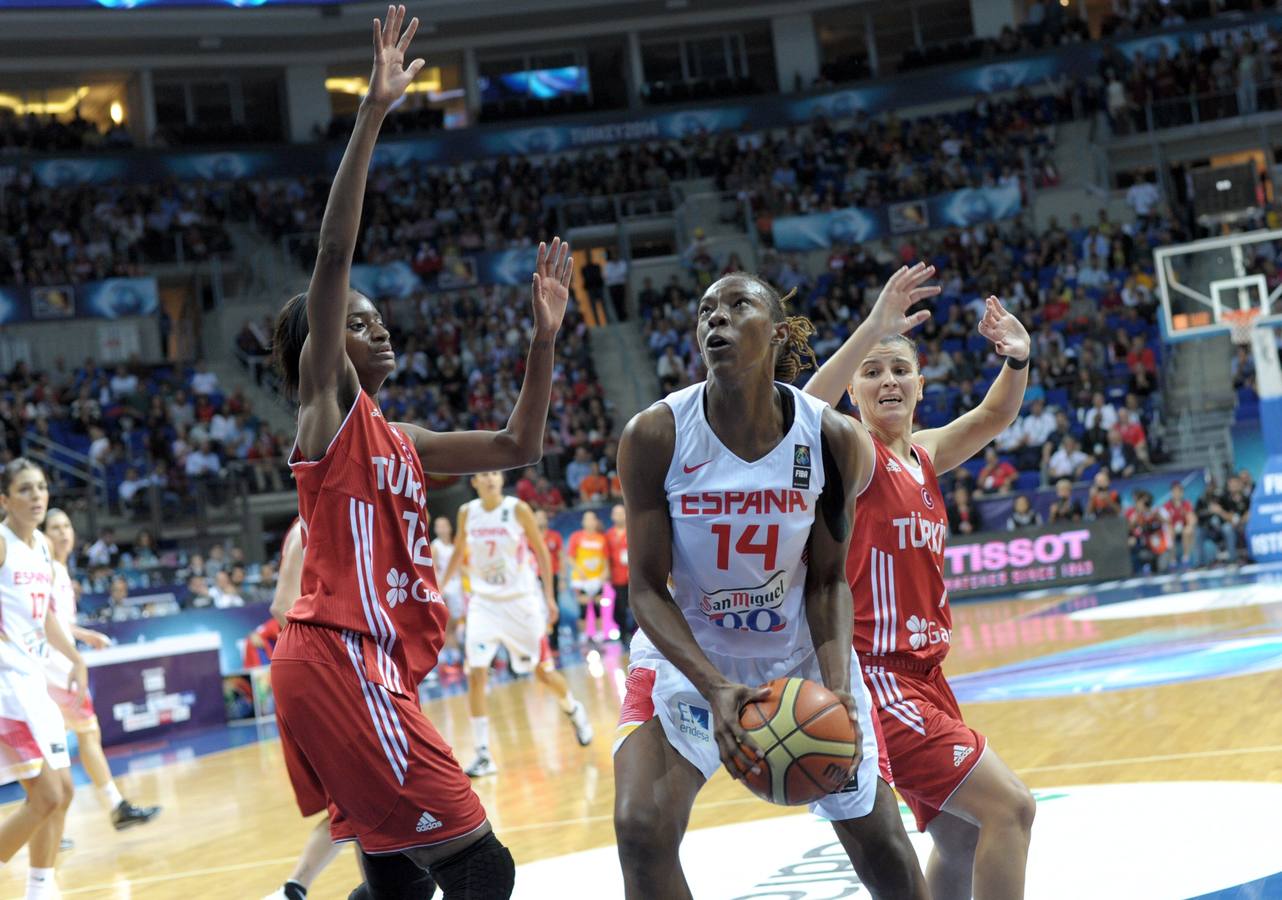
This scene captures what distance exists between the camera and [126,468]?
22.6 m

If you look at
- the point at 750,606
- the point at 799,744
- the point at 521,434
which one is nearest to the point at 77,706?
the point at 521,434

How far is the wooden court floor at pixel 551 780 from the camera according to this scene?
731 centimetres

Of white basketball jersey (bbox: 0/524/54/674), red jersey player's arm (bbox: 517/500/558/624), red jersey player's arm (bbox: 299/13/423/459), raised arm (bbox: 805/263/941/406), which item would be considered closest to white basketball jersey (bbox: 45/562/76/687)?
white basketball jersey (bbox: 0/524/54/674)

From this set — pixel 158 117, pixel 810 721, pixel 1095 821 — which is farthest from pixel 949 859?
pixel 158 117

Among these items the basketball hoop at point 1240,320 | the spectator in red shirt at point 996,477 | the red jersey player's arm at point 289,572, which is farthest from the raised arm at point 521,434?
the spectator in red shirt at point 996,477

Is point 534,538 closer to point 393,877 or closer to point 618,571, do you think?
point 393,877

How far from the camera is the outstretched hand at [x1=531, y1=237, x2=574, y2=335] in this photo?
419cm

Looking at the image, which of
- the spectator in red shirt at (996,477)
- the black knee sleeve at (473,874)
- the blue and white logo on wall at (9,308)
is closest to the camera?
the black knee sleeve at (473,874)

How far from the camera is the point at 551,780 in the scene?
9242 millimetres

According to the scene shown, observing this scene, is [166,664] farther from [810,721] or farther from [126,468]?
[810,721]

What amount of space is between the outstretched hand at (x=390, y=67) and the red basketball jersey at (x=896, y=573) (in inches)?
68.5

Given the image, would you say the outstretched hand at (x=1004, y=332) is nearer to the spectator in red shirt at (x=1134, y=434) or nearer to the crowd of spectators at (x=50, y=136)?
the spectator in red shirt at (x=1134, y=434)

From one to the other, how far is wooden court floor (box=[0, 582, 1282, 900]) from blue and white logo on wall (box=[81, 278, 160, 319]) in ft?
55.8

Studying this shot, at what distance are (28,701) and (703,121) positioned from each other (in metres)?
27.2
